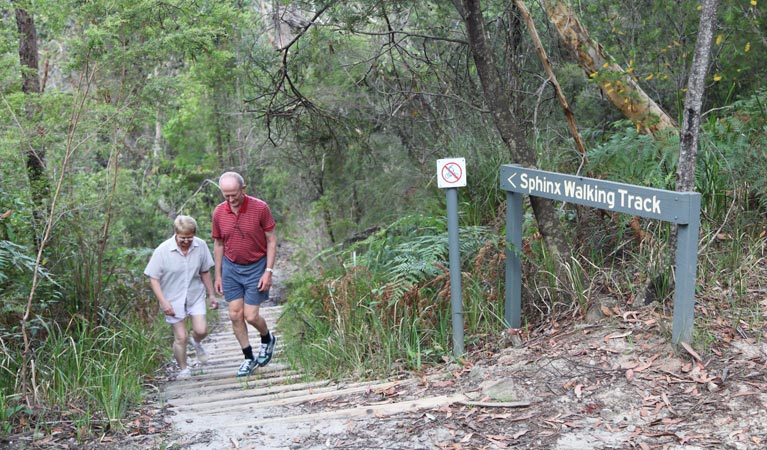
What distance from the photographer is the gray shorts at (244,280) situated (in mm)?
6949

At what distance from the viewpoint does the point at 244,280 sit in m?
6.97

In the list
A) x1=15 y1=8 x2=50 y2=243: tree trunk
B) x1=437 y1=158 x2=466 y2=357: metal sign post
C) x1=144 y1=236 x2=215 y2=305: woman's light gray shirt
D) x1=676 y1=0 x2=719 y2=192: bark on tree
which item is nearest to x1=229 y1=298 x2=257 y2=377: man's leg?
x1=144 y1=236 x2=215 y2=305: woman's light gray shirt

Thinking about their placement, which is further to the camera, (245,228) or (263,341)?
(263,341)

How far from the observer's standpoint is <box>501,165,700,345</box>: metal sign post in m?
4.38

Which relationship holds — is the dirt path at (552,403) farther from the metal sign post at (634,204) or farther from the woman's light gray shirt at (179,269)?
the woman's light gray shirt at (179,269)

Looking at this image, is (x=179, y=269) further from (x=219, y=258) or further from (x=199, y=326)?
(x=199, y=326)

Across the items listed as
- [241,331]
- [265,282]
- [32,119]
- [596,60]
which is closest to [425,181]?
[596,60]

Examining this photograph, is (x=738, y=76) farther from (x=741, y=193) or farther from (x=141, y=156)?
(x=141, y=156)

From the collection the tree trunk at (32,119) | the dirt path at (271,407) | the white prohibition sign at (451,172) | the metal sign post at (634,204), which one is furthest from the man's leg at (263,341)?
the metal sign post at (634,204)

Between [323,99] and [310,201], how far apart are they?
338 cm

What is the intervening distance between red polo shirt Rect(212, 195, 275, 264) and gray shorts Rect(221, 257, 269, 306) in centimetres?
7

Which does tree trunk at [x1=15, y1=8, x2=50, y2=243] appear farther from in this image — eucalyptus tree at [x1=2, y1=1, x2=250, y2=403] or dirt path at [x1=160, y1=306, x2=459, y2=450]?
dirt path at [x1=160, y1=306, x2=459, y2=450]

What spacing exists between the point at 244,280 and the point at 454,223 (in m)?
2.35

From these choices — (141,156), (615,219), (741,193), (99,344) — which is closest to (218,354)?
(99,344)
